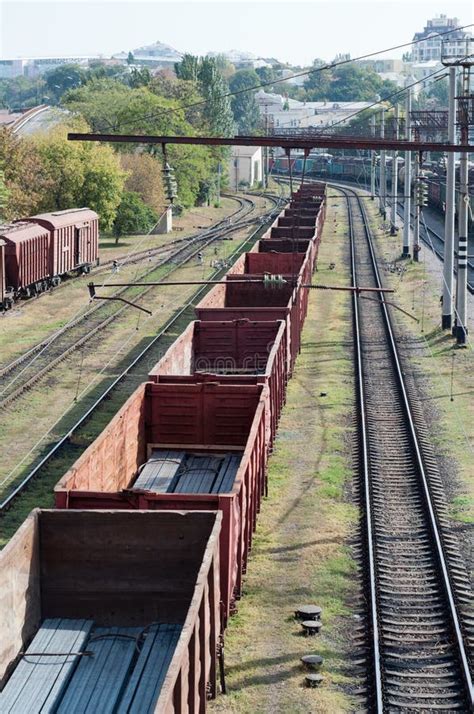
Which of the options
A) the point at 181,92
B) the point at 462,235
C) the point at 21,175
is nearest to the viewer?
the point at 462,235

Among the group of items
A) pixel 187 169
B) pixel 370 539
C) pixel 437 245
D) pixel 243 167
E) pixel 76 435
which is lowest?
pixel 370 539

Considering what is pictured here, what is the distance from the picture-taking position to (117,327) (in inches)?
1533

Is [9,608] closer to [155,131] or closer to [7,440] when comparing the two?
[7,440]

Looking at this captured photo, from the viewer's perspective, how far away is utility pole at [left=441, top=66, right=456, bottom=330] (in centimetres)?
3559

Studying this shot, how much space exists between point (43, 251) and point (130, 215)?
925 inches

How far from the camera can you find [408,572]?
16891 mm

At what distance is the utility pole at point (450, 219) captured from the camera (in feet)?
117

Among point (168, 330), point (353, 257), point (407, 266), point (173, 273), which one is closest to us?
point (168, 330)

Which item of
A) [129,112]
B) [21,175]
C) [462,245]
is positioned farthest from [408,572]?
[129,112]

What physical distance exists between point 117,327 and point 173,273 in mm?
13890

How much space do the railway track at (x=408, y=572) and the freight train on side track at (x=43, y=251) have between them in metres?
16.6

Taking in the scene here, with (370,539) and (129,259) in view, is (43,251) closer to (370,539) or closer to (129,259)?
(129,259)

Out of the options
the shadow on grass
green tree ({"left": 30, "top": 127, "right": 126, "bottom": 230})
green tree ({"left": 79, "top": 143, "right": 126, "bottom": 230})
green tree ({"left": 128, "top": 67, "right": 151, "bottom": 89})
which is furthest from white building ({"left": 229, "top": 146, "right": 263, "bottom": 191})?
the shadow on grass

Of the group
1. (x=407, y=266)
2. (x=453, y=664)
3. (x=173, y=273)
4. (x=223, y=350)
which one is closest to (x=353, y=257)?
(x=407, y=266)
